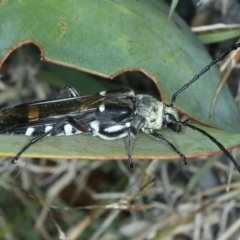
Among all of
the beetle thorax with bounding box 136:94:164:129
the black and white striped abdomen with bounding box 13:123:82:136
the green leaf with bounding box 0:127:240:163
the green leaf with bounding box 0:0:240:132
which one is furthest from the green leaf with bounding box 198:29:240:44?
the black and white striped abdomen with bounding box 13:123:82:136

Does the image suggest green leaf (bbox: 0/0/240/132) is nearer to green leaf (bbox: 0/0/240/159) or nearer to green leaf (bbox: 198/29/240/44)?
green leaf (bbox: 0/0/240/159)

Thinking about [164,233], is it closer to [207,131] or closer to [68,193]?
[68,193]

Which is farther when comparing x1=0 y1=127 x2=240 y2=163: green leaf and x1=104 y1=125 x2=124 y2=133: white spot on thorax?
x1=104 y1=125 x2=124 y2=133: white spot on thorax

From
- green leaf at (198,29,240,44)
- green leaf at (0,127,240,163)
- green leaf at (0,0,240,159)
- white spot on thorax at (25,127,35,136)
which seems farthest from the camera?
green leaf at (198,29,240,44)

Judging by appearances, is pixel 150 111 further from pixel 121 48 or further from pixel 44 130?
pixel 44 130

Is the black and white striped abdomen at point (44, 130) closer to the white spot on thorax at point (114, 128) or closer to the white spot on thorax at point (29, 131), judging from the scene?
the white spot on thorax at point (29, 131)

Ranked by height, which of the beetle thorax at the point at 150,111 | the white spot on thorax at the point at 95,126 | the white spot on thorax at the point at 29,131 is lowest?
the white spot on thorax at the point at 29,131

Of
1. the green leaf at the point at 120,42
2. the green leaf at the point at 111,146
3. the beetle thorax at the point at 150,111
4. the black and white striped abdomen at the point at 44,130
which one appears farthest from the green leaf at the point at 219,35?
the black and white striped abdomen at the point at 44,130
